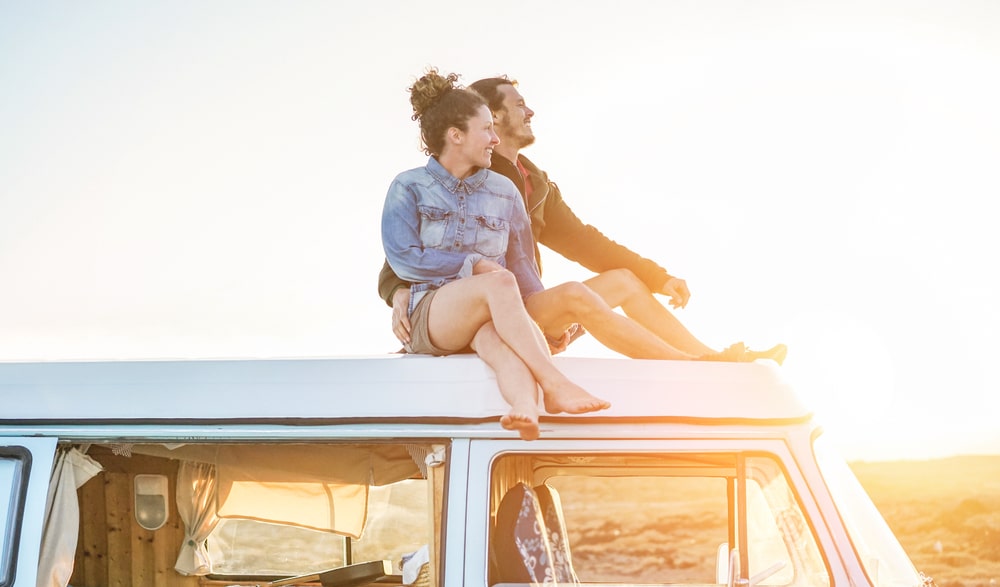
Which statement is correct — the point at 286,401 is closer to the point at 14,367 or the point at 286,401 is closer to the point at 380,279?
the point at 380,279

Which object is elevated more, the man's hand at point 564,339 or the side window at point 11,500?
the man's hand at point 564,339

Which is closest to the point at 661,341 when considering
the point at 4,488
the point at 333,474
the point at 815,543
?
the point at 815,543

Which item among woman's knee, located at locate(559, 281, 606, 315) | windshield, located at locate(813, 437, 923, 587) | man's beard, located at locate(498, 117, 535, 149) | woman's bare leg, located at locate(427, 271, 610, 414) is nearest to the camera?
windshield, located at locate(813, 437, 923, 587)

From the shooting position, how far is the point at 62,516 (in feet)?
15.8

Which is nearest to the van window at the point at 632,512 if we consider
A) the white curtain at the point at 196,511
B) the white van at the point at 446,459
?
the white van at the point at 446,459

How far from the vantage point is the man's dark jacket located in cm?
572

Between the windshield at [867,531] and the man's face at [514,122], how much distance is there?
230 centimetres

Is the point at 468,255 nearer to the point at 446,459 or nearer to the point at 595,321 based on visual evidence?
the point at 595,321

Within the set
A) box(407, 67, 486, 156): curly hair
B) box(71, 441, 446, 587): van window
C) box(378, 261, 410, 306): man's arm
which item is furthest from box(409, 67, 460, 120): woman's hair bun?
box(71, 441, 446, 587): van window

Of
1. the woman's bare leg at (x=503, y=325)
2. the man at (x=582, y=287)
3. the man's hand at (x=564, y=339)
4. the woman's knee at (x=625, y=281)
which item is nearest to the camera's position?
the woman's bare leg at (x=503, y=325)

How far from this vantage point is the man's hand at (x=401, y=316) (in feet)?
16.5

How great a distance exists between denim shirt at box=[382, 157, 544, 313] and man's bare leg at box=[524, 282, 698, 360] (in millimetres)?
301

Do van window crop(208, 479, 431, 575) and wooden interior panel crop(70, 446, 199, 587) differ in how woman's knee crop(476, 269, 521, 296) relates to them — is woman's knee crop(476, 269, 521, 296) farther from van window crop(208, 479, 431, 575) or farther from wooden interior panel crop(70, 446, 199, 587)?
wooden interior panel crop(70, 446, 199, 587)

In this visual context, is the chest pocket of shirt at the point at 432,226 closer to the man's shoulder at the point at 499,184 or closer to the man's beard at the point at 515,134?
the man's shoulder at the point at 499,184
